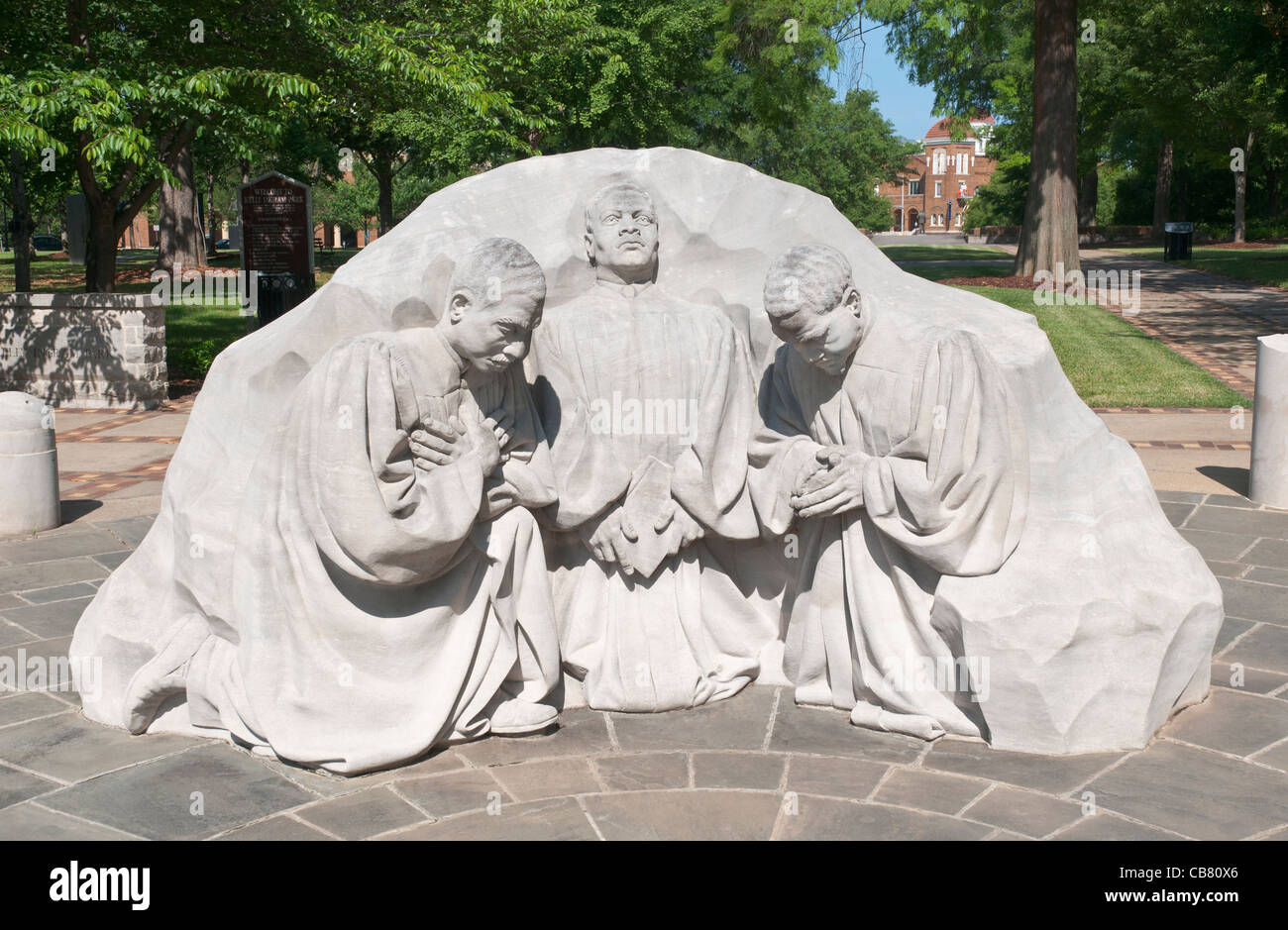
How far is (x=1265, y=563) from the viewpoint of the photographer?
677 centimetres

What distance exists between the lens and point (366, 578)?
4.02 m

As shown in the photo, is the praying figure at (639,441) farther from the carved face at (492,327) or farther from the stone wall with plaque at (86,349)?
the stone wall with plaque at (86,349)

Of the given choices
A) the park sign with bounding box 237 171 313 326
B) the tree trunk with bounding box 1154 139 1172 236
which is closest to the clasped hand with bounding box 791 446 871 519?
the park sign with bounding box 237 171 313 326

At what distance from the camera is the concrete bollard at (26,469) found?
7.54 metres

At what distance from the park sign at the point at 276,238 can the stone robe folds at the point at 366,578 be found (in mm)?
10338

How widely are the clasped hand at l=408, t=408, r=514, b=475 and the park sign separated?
1041 centimetres

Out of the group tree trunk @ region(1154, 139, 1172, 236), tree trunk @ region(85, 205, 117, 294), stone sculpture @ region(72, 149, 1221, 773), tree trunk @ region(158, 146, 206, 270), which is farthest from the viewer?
tree trunk @ region(1154, 139, 1172, 236)

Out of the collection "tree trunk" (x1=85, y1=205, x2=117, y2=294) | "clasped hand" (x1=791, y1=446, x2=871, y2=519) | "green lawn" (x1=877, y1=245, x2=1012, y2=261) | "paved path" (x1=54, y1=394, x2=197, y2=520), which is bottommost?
"paved path" (x1=54, y1=394, x2=197, y2=520)

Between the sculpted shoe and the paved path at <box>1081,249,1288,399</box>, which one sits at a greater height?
the paved path at <box>1081,249,1288,399</box>

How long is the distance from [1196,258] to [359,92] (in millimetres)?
22647

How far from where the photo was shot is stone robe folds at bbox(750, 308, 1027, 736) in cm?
431

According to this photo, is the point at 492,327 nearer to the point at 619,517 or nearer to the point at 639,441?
the point at 639,441

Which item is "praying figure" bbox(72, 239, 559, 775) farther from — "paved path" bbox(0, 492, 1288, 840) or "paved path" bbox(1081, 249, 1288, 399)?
"paved path" bbox(1081, 249, 1288, 399)

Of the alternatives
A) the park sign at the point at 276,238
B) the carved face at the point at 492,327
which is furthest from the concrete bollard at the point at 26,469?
the park sign at the point at 276,238
